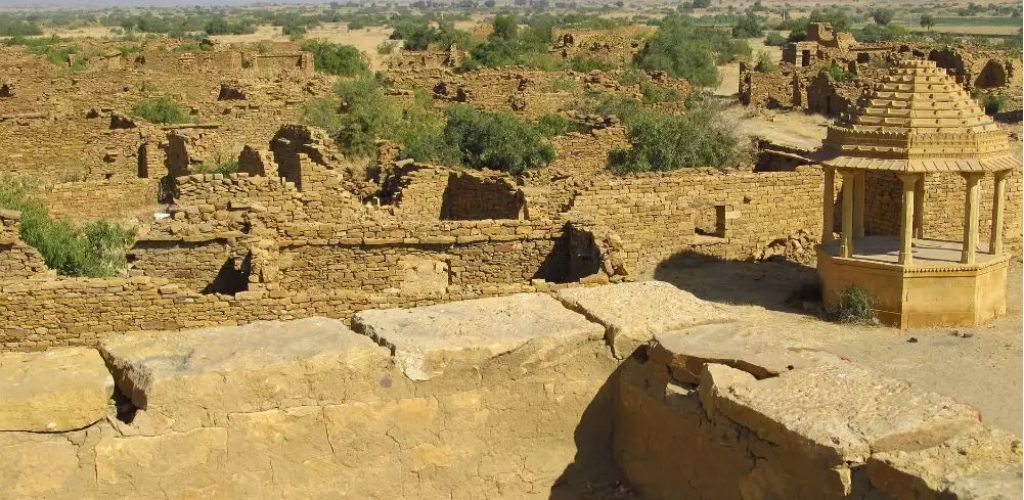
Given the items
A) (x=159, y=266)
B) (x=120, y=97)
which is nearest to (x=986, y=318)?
(x=159, y=266)

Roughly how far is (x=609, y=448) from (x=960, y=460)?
1.67m

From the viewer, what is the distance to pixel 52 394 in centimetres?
403

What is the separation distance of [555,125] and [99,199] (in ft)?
28.6

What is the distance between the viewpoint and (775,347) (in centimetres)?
447

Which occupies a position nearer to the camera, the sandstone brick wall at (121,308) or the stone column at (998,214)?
the sandstone brick wall at (121,308)

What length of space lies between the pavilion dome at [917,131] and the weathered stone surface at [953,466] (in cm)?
918

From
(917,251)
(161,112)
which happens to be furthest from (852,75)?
(917,251)

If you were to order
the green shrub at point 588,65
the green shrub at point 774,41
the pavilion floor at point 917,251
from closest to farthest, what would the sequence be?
the pavilion floor at point 917,251 → the green shrub at point 588,65 → the green shrub at point 774,41

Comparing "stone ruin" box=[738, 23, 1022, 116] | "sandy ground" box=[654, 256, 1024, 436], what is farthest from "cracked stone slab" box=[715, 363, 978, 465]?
"stone ruin" box=[738, 23, 1022, 116]

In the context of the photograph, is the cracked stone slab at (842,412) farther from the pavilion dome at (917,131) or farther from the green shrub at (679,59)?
the green shrub at (679,59)

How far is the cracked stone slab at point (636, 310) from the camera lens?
15.6 ft

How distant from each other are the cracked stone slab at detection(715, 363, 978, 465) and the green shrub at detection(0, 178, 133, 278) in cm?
835

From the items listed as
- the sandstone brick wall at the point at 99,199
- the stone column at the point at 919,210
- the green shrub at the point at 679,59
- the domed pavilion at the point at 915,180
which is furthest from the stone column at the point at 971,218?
the green shrub at the point at 679,59

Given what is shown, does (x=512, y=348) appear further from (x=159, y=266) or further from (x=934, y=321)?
(x=934, y=321)
